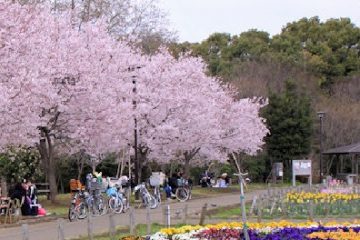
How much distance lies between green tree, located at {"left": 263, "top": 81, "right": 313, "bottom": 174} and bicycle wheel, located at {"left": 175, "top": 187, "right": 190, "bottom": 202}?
2203 cm

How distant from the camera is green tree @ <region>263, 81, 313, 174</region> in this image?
5034 cm

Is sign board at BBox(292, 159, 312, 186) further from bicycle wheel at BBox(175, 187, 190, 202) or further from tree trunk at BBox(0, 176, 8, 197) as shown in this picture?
tree trunk at BBox(0, 176, 8, 197)

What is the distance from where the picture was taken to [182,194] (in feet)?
96.3

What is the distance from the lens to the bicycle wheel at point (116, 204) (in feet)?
72.8

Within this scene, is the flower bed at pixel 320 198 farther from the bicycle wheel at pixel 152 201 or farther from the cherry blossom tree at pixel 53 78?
the cherry blossom tree at pixel 53 78

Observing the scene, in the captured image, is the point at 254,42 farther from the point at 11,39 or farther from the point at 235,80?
the point at 11,39

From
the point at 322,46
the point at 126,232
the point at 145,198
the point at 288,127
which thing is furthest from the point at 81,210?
the point at 322,46

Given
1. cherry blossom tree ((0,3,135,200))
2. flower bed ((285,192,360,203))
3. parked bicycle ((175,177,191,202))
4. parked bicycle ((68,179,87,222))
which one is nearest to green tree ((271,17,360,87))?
parked bicycle ((175,177,191,202))

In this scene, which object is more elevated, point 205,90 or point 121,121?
point 205,90

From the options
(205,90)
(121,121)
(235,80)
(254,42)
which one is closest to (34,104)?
(121,121)

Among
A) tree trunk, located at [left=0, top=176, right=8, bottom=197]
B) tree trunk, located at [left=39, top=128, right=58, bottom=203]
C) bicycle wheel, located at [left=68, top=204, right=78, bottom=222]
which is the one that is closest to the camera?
bicycle wheel, located at [left=68, top=204, right=78, bottom=222]

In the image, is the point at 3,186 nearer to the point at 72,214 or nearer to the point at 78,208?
the point at 78,208

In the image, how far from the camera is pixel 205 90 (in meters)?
35.7

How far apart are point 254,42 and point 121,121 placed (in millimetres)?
36679
